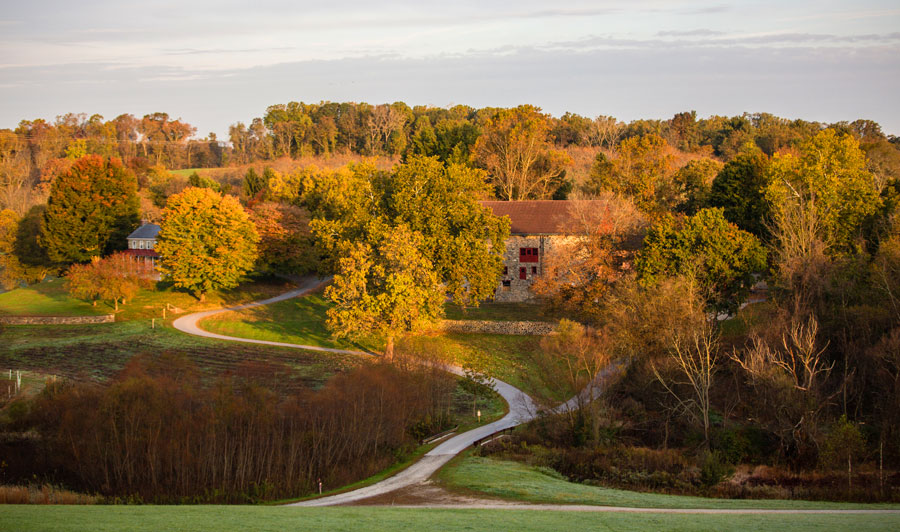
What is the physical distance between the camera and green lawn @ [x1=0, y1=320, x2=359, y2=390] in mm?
35406

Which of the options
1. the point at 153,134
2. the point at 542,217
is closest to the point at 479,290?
the point at 542,217

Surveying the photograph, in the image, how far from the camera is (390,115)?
115 metres

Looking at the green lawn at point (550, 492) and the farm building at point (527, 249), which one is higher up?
the farm building at point (527, 249)

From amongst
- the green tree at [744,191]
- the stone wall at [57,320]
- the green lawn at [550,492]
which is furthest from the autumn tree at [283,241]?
the green lawn at [550,492]

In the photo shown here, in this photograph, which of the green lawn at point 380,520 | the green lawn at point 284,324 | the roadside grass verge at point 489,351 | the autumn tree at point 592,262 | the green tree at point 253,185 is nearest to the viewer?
the green lawn at point 380,520

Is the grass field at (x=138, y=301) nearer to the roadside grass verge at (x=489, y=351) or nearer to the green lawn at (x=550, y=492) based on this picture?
the roadside grass verge at (x=489, y=351)

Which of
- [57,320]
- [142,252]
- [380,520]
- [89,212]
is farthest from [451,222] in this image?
[89,212]

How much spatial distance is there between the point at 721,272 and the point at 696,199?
16.5m

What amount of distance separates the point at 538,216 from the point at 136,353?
2967 cm

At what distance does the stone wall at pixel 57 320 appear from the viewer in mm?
47906

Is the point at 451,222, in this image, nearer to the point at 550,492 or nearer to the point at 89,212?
the point at 550,492

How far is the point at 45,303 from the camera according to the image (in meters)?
Answer: 53.8

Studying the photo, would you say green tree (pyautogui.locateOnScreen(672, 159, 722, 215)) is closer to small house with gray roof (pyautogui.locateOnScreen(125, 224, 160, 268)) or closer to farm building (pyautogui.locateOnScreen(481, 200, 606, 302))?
farm building (pyautogui.locateOnScreen(481, 200, 606, 302))

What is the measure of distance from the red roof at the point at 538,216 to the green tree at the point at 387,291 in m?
13.1
